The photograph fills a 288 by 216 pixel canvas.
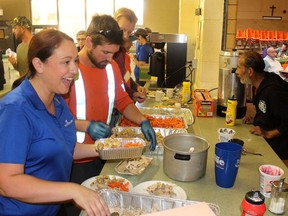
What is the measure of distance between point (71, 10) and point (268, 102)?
22.7ft

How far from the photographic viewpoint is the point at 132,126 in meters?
2.14

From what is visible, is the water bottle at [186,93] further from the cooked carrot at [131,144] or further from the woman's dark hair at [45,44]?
the woman's dark hair at [45,44]

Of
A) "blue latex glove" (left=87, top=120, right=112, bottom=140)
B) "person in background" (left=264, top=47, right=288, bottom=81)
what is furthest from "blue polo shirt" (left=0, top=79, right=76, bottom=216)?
"person in background" (left=264, top=47, right=288, bottom=81)

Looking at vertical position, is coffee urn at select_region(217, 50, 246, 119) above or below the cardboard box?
above

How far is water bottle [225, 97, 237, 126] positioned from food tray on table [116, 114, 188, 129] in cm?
33

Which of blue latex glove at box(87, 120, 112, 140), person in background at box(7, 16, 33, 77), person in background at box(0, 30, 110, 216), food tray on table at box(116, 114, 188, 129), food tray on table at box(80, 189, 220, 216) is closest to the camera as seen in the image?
person in background at box(0, 30, 110, 216)

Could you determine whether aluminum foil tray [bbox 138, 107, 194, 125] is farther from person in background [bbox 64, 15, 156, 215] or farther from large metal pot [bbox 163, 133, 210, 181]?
large metal pot [bbox 163, 133, 210, 181]

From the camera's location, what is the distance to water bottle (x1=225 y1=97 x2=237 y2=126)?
2.24 meters

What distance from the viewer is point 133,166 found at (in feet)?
5.30

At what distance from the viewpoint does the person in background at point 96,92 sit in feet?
5.94

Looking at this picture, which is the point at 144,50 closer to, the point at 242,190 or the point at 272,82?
the point at 272,82

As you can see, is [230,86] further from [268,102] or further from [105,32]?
[105,32]

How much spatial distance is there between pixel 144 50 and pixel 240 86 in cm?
297

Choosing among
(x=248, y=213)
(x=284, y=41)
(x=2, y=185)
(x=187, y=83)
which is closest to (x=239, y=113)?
(x=187, y=83)
